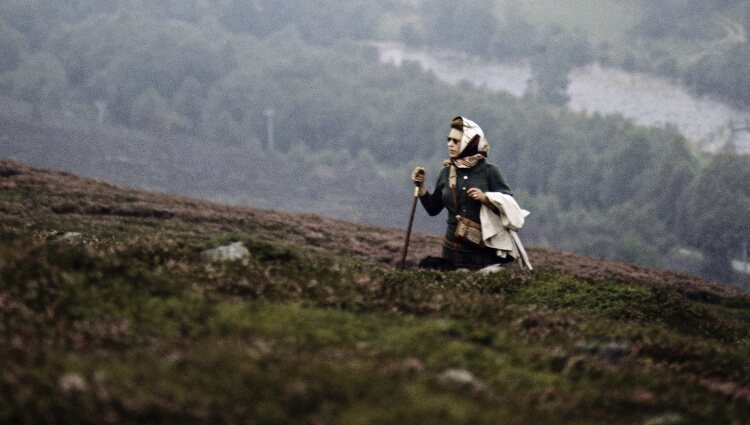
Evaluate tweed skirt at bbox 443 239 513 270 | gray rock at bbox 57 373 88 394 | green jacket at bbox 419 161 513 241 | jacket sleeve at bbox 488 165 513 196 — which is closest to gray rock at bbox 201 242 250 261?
green jacket at bbox 419 161 513 241

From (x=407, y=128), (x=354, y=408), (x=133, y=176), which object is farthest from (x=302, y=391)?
(x=407, y=128)

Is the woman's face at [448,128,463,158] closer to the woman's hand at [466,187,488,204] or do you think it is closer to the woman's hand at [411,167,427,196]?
the woman's hand at [411,167,427,196]

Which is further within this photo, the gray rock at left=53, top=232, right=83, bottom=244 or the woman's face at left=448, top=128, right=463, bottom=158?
the gray rock at left=53, top=232, right=83, bottom=244

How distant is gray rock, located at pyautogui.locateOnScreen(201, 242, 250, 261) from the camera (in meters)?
14.8

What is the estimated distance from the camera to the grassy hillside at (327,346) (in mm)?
8477

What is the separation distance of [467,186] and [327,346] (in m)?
10.1

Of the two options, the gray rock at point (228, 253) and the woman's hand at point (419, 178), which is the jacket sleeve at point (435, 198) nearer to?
the woman's hand at point (419, 178)

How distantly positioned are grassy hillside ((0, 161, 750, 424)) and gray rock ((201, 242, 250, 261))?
243 millimetres

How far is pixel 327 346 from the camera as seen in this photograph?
10594 millimetres

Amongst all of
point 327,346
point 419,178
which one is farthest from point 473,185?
point 327,346

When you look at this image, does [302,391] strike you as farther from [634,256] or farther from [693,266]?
[693,266]

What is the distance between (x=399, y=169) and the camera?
584 feet

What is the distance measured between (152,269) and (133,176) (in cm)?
13389

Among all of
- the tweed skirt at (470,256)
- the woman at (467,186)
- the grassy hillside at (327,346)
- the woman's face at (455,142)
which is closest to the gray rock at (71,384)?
the grassy hillside at (327,346)
